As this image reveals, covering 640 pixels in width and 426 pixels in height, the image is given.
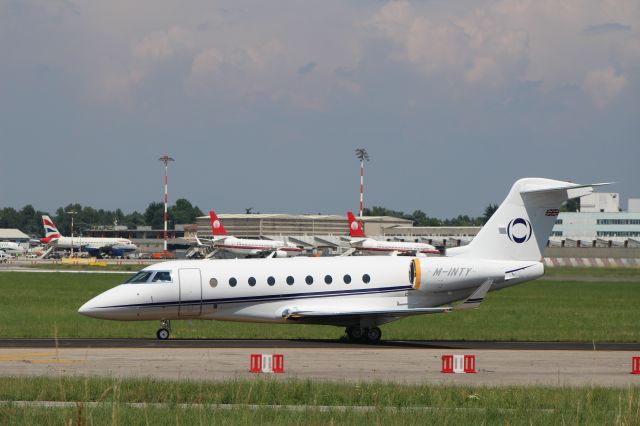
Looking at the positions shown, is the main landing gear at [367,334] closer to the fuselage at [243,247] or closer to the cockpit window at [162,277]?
the cockpit window at [162,277]

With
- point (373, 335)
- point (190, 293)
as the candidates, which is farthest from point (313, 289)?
point (190, 293)

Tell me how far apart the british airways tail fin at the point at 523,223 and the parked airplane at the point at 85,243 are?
138234 mm

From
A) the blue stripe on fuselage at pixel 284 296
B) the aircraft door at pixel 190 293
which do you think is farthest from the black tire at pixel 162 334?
the blue stripe on fuselage at pixel 284 296

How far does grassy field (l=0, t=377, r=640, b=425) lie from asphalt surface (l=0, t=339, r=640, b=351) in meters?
8.76

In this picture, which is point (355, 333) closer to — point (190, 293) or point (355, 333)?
point (355, 333)

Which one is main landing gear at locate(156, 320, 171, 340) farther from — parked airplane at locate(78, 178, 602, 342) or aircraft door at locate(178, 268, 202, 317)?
aircraft door at locate(178, 268, 202, 317)

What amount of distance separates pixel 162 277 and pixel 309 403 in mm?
13341

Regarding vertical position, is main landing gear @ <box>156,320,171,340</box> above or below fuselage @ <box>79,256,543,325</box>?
below

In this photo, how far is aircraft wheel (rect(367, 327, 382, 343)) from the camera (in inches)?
1225

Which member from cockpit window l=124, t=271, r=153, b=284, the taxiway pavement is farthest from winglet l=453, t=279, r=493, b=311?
cockpit window l=124, t=271, r=153, b=284

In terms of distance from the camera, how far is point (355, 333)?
3155 centimetres

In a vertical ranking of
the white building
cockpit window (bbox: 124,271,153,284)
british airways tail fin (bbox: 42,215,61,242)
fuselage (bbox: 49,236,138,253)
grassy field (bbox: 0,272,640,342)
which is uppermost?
the white building

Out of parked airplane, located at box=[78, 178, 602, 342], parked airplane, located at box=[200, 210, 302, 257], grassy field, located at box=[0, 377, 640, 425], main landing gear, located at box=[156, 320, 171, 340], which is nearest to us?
grassy field, located at box=[0, 377, 640, 425]

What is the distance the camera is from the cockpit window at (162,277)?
30.6 meters
